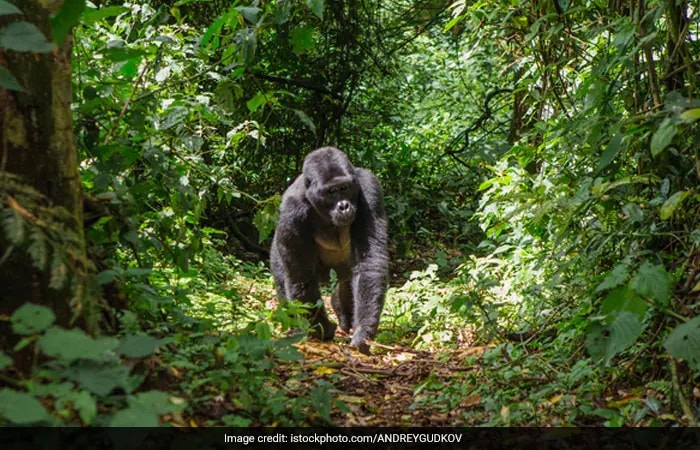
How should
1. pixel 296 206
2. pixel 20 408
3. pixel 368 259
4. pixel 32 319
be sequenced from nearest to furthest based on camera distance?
pixel 20 408 → pixel 32 319 → pixel 368 259 → pixel 296 206

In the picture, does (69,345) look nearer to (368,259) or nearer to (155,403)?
(155,403)

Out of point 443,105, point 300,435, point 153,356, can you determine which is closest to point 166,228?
point 153,356

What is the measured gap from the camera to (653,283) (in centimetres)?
261

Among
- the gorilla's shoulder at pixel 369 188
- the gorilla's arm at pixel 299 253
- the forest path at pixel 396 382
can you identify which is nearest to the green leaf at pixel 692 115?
the forest path at pixel 396 382

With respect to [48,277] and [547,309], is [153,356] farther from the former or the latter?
[547,309]

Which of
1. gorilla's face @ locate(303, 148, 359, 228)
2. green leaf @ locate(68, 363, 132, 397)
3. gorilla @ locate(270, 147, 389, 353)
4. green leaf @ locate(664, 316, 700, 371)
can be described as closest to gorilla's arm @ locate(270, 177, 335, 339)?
gorilla @ locate(270, 147, 389, 353)

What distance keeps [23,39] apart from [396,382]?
9.20ft

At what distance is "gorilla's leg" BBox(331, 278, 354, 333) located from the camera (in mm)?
6441

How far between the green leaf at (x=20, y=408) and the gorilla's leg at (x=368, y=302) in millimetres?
3792

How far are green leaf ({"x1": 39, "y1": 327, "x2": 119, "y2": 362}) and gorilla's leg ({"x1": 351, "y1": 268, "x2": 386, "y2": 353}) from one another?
371 centimetres

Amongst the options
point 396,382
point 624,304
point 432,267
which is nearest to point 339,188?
point 432,267

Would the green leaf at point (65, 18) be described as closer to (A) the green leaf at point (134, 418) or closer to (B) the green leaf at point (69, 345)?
(B) the green leaf at point (69, 345)

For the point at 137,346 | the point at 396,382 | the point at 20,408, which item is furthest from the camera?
the point at 396,382

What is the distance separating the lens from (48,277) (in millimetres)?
2459
